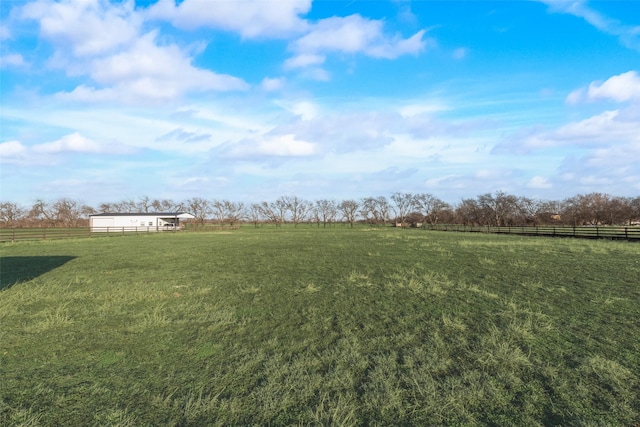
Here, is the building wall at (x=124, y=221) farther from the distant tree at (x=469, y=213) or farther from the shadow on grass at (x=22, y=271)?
the distant tree at (x=469, y=213)

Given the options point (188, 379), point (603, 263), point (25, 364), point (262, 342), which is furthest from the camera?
point (603, 263)

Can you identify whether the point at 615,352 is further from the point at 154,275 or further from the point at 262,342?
the point at 154,275

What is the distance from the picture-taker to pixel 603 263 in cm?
1220

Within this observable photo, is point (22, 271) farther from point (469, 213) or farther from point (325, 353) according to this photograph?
point (469, 213)

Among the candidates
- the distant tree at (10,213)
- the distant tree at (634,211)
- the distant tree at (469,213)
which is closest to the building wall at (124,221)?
the distant tree at (10,213)

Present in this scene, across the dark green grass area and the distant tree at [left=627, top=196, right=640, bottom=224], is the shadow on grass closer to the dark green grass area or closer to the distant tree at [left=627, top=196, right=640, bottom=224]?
the dark green grass area

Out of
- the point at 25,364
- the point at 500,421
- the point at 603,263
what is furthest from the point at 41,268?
the point at 603,263

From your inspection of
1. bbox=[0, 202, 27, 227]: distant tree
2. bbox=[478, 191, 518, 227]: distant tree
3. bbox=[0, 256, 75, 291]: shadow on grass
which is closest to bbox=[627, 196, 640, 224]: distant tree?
bbox=[478, 191, 518, 227]: distant tree

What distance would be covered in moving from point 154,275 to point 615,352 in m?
11.4

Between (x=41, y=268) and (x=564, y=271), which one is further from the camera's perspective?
(x=41, y=268)

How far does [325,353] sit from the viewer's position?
4637mm

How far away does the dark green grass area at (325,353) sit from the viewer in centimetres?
331

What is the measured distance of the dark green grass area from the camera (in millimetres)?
3311

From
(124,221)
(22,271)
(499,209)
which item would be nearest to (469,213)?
(499,209)
